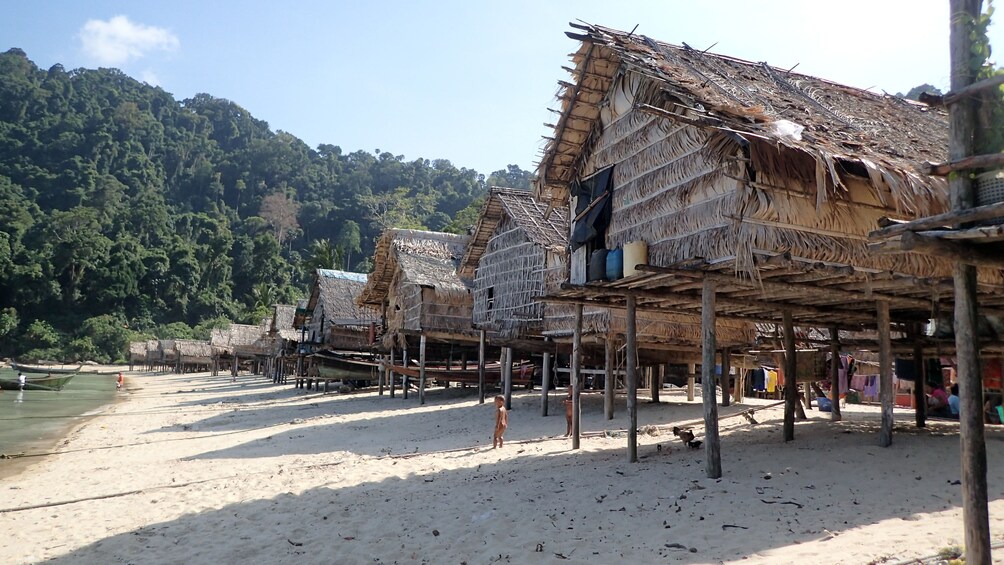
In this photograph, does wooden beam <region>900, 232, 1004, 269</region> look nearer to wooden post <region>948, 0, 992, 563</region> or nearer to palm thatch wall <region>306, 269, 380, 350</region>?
wooden post <region>948, 0, 992, 563</region>

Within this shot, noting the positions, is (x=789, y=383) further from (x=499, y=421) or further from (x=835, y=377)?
(x=499, y=421)

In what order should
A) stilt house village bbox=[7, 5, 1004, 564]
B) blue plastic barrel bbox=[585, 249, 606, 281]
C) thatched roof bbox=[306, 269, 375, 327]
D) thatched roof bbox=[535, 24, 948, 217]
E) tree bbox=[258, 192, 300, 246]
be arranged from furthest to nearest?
tree bbox=[258, 192, 300, 246]
thatched roof bbox=[306, 269, 375, 327]
blue plastic barrel bbox=[585, 249, 606, 281]
thatched roof bbox=[535, 24, 948, 217]
stilt house village bbox=[7, 5, 1004, 564]

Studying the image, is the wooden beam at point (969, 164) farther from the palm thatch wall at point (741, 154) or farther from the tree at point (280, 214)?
the tree at point (280, 214)

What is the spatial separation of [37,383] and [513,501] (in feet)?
111

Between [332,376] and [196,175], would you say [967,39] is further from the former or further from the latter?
[196,175]

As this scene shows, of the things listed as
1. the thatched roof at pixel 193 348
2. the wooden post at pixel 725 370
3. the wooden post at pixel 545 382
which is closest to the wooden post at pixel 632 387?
the wooden post at pixel 545 382

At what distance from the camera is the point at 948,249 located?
4164 millimetres

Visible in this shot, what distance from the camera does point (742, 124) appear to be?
6922 millimetres

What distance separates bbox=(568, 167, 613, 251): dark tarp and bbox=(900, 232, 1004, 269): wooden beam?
5.85m

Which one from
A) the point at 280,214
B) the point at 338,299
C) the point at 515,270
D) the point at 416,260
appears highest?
the point at 280,214

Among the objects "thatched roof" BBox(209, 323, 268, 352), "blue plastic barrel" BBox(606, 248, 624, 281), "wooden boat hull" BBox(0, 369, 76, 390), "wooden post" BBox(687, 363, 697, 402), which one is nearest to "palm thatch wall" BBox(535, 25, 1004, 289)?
"blue plastic barrel" BBox(606, 248, 624, 281)

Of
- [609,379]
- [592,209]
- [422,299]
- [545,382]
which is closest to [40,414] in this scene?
[422,299]

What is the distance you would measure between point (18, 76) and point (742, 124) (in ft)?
411

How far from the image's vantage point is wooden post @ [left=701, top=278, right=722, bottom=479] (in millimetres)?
7887
